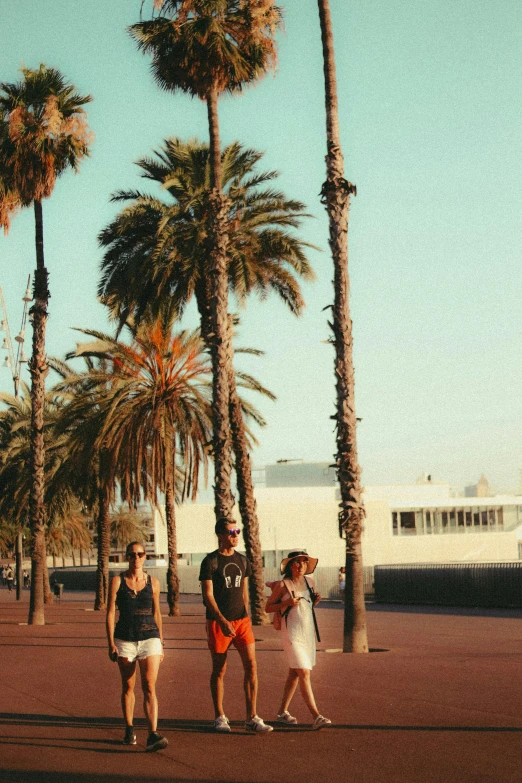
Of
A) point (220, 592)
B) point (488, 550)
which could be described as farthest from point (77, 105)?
point (488, 550)

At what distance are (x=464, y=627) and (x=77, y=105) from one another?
17.2 meters

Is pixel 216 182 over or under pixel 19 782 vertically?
over

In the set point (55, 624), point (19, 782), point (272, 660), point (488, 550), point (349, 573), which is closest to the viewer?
point (19, 782)

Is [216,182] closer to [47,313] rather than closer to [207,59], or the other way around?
[207,59]

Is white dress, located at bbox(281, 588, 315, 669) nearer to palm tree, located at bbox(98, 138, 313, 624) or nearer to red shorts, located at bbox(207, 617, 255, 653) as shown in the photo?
red shorts, located at bbox(207, 617, 255, 653)

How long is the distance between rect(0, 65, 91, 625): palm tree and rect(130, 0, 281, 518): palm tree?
6.50m

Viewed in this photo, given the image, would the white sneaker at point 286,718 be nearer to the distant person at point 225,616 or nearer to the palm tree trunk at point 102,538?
the distant person at point 225,616

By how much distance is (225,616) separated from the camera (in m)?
9.69

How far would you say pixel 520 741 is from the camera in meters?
8.64

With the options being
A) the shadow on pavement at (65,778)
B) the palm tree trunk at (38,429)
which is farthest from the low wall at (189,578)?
the shadow on pavement at (65,778)

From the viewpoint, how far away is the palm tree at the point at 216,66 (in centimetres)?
2322

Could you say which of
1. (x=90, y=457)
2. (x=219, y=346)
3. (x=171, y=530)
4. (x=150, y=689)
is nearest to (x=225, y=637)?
(x=150, y=689)

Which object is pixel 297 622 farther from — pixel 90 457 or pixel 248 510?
pixel 90 457

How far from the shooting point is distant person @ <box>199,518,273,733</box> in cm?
962
